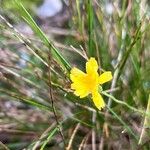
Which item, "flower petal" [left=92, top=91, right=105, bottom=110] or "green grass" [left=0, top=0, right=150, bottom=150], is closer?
"flower petal" [left=92, top=91, right=105, bottom=110]

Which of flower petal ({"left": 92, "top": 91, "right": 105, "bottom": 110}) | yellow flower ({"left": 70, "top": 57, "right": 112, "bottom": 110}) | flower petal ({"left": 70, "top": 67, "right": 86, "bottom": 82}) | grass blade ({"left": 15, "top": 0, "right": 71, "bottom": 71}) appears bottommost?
flower petal ({"left": 92, "top": 91, "right": 105, "bottom": 110})

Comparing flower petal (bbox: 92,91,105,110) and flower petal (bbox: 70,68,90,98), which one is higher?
flower petal (bbox: 70,68,90,98)

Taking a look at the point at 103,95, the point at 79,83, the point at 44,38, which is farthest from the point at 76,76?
the point at 103,95

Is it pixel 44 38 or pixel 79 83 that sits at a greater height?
pixel 44 38

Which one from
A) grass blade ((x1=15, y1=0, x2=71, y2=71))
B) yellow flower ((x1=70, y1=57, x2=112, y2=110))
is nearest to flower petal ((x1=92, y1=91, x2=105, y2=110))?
yellow flower ((x1=70, y1=57, x2=112, y2=110))

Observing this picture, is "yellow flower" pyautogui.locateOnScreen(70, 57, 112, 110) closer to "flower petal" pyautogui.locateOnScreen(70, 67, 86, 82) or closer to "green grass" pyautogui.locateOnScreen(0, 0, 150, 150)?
"flower petal" pyautogui.locateOnScreen(70, 67, 86, 82)

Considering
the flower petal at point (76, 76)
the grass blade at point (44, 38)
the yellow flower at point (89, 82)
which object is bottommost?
the yellow flower at point (89, 82)

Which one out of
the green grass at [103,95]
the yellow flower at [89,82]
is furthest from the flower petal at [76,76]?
the green grass at [103,95]

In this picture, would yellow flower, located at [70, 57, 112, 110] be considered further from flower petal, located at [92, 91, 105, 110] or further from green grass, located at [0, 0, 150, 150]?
green grass, located at [0, 0, 150, 150]

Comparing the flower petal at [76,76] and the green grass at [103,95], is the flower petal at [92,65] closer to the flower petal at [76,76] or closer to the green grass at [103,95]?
the flower petal at [76,76]

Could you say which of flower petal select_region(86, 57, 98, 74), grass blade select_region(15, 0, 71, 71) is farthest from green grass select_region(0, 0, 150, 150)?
flower petal select_region(86, 57, 98, 74)

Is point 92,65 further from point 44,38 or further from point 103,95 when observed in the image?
point 103,95
